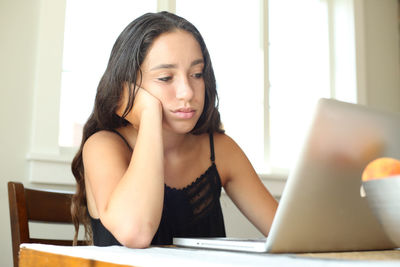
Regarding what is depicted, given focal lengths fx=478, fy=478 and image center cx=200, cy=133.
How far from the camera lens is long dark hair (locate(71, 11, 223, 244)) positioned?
1.12 meters

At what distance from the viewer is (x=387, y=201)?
1.78 ft

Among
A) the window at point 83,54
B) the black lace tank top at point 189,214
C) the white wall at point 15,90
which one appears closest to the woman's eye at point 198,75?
the black lace tank top at point 189,214

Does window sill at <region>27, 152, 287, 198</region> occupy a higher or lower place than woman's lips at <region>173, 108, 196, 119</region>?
lower

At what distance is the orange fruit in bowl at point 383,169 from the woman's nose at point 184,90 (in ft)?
1.70

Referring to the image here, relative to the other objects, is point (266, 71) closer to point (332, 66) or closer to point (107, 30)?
point (332, 66)

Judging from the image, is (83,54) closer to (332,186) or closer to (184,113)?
(184,113)

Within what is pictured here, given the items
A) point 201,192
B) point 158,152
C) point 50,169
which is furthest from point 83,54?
point 158,152

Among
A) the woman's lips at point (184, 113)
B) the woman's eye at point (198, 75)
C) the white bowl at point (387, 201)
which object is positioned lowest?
the white bowl at point (387, 201)

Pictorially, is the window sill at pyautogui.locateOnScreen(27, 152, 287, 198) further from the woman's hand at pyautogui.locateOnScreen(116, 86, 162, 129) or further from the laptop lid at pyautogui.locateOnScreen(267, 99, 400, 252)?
the laptop lid at pyautogui.locateOnScreen(267, 99, 400, 252)

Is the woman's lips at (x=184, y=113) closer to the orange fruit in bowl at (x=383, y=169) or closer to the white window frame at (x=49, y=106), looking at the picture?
the orange fruit in bowl at (x=383, y=169)

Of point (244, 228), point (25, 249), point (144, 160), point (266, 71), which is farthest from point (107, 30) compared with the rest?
point (25, 249)

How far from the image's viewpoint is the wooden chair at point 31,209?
1.11 metres

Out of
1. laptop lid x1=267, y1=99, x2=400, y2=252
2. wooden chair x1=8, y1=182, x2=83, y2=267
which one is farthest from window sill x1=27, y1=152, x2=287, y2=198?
laptop lid x1=267, y1=99, x2=400, y2=252

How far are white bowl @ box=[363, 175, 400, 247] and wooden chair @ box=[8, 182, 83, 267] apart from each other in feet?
2.70
